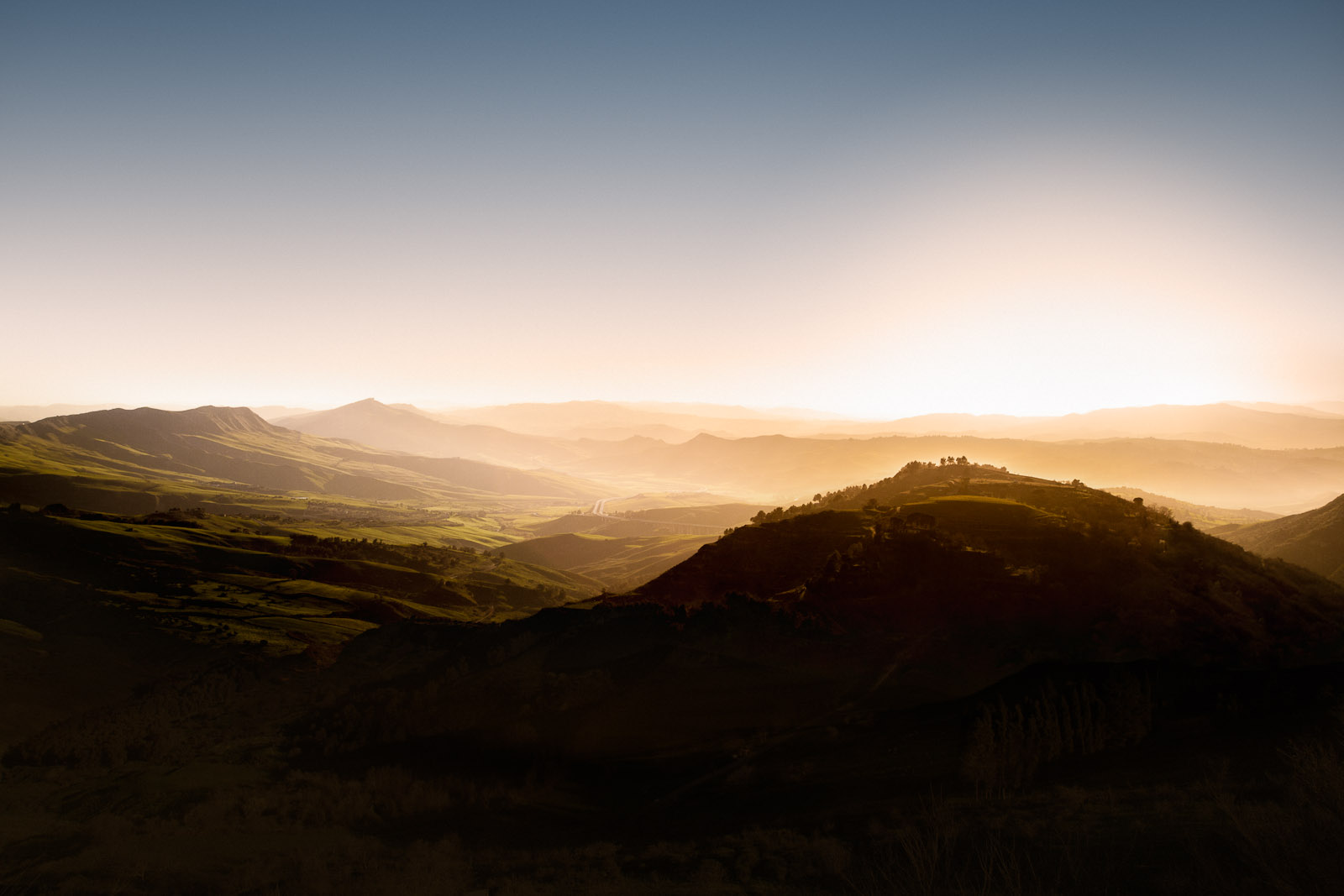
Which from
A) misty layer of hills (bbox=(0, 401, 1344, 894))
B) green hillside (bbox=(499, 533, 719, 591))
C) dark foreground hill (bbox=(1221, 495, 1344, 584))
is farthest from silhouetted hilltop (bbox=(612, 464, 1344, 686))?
green hillside (bbox=(499, 533, 719, 591))

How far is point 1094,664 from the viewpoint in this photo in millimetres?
23578

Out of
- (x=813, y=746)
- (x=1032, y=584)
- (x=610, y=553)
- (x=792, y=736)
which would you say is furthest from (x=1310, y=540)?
(x=610, y=553)

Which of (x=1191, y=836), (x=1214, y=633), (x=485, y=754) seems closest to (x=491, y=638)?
(x=485, y=754)

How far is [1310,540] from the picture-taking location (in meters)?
52.6

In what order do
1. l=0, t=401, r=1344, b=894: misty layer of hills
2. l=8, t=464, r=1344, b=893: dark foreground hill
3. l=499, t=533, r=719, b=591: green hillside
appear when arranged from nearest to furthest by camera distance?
1. l=8, t=464, r=1344, b=893: dark foreground hill
2. l=0, t=401, r=1344, b=894: misty layer of hills
3. l=499, t=533, r=719, b=591: green hillside

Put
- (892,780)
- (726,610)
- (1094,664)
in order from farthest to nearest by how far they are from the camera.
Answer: (726,610) < (1094,664) < (892,780)

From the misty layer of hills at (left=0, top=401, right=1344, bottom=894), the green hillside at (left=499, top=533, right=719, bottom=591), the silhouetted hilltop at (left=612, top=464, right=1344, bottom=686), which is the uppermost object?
the silhouetted hilltop at (left=612, top=464, right=1344, bottom=686)

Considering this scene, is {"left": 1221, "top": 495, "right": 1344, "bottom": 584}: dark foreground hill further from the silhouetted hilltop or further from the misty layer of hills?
the misty layer of hills

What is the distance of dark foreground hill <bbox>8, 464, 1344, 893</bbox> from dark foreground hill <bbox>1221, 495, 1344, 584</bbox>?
27078 mm

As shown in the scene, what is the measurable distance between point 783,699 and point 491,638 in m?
17.3

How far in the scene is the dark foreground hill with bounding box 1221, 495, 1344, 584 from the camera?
4844 centimetres

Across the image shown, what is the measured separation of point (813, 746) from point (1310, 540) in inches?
2265

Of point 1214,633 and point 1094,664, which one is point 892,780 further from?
point 1214,633

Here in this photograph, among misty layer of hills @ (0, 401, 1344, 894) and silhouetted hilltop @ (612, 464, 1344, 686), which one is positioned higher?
silhouetted hilltop @ (612, 464, 1344, 686)
